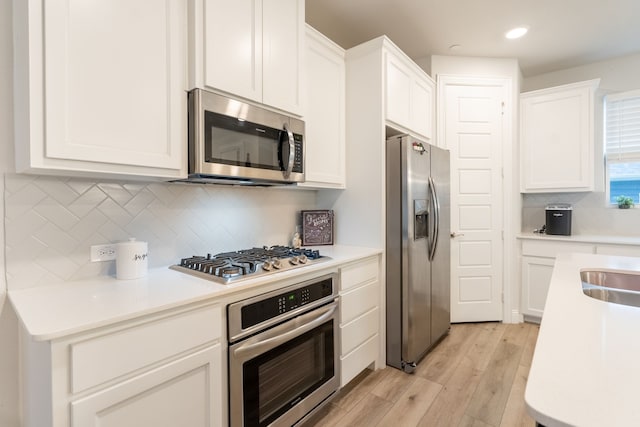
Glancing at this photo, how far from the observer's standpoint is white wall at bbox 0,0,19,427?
1260mm

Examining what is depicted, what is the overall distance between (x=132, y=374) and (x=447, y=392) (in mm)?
1899

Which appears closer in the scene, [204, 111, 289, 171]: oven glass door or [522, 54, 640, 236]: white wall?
[204, 111, 289, 171]: oven glass door

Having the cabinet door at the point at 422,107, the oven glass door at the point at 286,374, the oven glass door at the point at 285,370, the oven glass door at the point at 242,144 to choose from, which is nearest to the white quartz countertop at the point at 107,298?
the oven glass door at the point at 285,370

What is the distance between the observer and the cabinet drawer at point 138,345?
3.13ft

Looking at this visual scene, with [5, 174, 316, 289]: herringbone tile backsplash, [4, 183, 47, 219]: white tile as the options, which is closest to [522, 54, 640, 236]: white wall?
[5, 174, 316, 289]: herringbone tile backsplash

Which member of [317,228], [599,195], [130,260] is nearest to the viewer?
[130,260]

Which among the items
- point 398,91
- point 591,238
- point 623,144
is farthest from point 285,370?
point 623,144

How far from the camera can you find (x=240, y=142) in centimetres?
162

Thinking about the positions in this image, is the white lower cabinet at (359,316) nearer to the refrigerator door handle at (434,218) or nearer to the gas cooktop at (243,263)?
the gas cooktop at (243,263)

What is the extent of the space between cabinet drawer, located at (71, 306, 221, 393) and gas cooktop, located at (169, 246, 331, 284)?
19 centimetres

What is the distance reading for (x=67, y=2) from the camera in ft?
3.64

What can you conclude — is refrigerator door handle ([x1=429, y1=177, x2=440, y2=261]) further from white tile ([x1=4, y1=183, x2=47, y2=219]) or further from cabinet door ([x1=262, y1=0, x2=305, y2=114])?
white tile ([x1=4, y1=183, x2=47, y2=219])

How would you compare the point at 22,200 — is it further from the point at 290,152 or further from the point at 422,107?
the point at 422,107

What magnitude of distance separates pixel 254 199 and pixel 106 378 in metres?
1.36
